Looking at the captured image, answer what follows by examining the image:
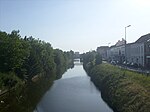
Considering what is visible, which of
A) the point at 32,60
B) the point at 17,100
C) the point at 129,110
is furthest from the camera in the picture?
the point at 32,60

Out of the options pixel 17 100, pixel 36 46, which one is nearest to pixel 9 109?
pixel 17 100

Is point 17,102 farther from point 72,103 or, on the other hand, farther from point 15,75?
point 15,75

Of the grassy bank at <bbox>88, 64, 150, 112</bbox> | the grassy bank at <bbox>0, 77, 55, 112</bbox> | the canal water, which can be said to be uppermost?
the grassy bank at <bbox>88, 64, 150, 112</bbox>

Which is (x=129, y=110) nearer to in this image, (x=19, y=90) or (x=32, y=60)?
(x=19, y=90)

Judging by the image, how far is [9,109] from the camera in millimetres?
31609

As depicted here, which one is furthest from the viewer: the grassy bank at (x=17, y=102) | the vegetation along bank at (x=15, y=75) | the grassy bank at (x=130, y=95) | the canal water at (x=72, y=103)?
the vegetation along bank at (x=15, y=75)

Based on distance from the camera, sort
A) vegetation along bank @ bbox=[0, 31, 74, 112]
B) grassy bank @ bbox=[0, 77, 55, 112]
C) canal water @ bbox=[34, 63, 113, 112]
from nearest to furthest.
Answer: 1. grassy bank @ bbox=[0, 77, 55, 112]
2. canal water @ bbox=[34, 63, 113, 112]
3. vegetation along bank @ bbox=[0, 31, 74, 112]

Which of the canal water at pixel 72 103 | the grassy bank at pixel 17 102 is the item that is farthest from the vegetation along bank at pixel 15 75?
the canal water at pixel 72 103

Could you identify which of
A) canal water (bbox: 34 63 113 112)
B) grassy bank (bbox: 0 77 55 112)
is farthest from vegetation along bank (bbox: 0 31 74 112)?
canal water (bbox: 34 63 113 112)

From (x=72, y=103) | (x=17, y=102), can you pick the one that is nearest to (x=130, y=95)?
(x=72, y=103)

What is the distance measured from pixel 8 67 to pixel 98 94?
15.2 meters

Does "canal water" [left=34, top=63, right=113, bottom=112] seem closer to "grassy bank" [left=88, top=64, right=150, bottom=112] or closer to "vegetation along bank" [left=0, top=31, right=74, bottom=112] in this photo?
"vegetation along bank" [left=0, top=31, right=74, bottom=112]

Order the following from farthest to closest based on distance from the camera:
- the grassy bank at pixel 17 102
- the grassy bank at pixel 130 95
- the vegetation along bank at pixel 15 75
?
the vegetation along bank at pixel 15 75 → the grassy bank at pixel 17 102 → the grassy bank at pixel 130 95

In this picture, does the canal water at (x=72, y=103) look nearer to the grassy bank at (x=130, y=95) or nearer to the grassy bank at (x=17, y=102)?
the grassy bank at (x=17, y=102)
